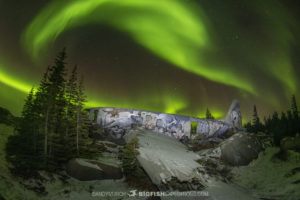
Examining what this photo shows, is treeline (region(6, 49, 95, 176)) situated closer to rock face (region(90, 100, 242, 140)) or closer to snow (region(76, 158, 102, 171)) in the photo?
snow (region(76, 158, 102, 171))

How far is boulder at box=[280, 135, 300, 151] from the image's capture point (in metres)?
13.8

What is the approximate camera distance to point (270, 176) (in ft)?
37.2

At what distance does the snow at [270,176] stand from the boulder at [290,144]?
0.63 metres

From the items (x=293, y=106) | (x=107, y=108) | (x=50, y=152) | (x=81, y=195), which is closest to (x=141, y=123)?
(x=107, y=108)

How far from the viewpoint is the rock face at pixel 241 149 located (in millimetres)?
14305

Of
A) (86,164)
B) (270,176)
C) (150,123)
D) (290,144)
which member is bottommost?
(270,176)

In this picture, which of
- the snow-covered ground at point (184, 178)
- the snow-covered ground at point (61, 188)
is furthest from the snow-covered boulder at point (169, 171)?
the snow-covered ground at point (61, 188)

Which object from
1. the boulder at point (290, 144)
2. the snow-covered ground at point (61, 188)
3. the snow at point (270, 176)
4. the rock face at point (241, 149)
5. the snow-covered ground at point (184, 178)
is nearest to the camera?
the snow-covered ground at point (61, 188)

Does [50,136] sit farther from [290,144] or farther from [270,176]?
[290,144]

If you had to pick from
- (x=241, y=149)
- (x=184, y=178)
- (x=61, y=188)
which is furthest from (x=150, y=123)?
(x=61, y=188)

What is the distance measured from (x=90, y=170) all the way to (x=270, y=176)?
12618 millimetres

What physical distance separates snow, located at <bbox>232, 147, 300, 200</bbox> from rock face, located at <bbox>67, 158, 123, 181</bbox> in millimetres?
9311

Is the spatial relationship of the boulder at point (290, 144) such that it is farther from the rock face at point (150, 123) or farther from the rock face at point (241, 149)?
the rock face at point (150, 123)

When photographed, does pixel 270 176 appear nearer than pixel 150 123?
Yes
